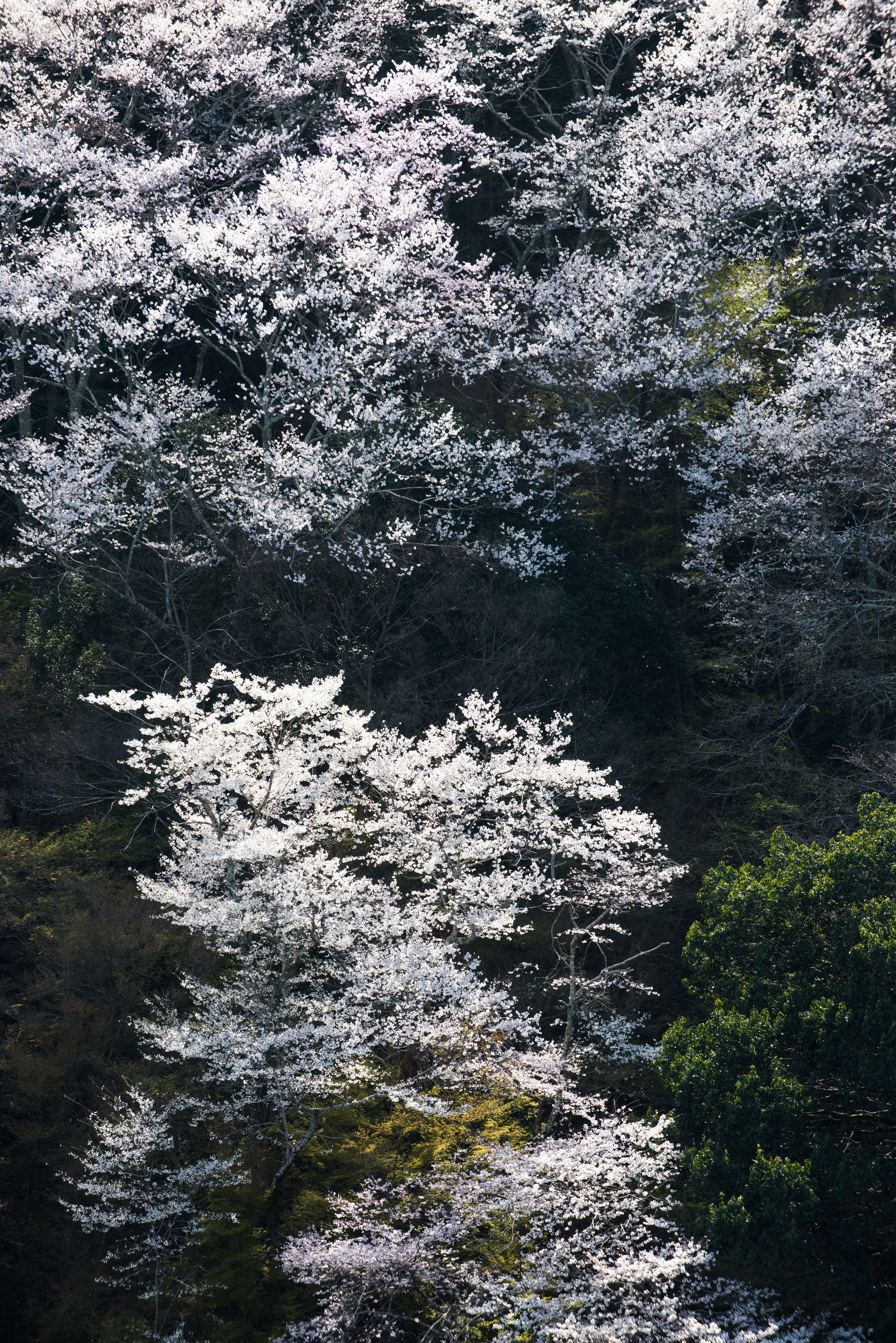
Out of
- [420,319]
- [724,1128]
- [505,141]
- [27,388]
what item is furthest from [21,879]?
[505,141]

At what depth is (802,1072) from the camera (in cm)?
819

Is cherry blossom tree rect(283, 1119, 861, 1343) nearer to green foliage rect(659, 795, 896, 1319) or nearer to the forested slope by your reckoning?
the forested slope

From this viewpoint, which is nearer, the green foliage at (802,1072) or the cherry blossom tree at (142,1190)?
the green foliage at (802,1072)

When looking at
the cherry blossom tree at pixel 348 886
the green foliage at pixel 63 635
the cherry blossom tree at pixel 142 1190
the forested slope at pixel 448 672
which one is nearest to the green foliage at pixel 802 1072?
the forested slope at pixel 448 672

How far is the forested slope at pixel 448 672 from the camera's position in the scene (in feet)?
29.9

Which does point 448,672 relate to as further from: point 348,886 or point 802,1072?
point 802,1072

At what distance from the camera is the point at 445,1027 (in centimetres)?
1023

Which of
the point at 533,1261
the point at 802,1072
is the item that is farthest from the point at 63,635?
the point at 802,1072

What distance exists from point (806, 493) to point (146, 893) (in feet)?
38.8

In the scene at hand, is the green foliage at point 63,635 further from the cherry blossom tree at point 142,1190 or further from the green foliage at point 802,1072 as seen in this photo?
the green foliage at point 802,1072

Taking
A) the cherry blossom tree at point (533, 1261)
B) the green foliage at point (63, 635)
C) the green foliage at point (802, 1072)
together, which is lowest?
the cherry blossom tree at point (533, 1261)

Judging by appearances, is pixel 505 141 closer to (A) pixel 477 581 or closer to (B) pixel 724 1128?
(A) pixel 477 581

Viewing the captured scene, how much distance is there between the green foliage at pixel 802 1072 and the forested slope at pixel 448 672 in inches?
1.7

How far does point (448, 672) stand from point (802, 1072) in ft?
25.9
